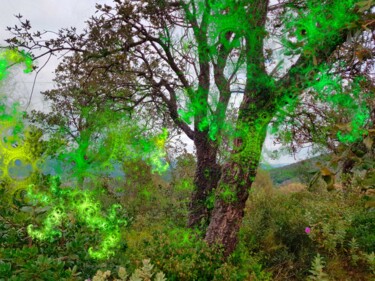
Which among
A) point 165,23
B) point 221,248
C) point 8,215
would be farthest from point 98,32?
point 221,248

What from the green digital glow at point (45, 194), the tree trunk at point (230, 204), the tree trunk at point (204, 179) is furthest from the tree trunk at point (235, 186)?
the green digital glow at point (45, 194)

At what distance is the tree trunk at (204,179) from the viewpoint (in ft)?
22.9

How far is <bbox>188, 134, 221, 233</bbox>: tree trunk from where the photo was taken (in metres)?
6.97

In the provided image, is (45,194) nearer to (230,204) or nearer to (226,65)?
(230,204)

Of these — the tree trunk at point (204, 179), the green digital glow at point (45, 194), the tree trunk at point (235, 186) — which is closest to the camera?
the green digital glow at point (45, 194)

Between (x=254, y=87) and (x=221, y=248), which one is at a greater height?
(x=254, y=87)

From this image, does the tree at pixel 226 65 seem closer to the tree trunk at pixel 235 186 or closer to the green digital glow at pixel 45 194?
the tree trunk at pixel 235 186

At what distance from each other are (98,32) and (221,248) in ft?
12.9

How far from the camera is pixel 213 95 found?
6.70 metres

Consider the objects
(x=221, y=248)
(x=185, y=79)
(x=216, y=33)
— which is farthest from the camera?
(x=185, y=79)

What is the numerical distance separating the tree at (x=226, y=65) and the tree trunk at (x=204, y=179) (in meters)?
0.02

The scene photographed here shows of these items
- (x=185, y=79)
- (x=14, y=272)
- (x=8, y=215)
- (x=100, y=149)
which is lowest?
(x=14, y=272)

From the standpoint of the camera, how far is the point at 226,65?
694cm

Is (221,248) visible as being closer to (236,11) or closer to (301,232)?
(301,232)
